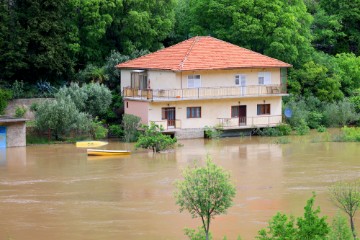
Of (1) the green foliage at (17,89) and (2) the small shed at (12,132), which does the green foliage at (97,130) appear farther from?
(1) the green foliage at (17,89)

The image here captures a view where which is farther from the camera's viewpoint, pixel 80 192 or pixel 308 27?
pixel 308 27

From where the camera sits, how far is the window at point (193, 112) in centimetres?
5003

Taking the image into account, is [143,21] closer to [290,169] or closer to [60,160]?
[60,160]

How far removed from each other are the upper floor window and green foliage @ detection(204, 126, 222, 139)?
4100 mm

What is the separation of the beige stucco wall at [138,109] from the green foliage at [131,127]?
0.66 meters

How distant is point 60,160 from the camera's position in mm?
42688

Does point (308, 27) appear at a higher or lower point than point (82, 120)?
higher

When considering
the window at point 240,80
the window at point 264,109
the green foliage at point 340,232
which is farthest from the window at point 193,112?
the green foliage at point 340,232

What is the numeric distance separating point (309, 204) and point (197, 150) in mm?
21366

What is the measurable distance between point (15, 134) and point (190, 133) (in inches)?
359

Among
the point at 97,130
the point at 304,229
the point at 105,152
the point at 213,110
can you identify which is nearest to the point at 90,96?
the point at 97,130

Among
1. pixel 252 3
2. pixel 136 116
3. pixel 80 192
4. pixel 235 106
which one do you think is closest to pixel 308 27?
pixel 252 3

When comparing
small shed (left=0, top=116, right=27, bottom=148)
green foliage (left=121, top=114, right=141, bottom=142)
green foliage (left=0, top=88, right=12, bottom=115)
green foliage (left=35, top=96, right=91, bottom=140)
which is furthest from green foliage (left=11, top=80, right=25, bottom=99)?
green foliage (left=121, top=114, right=141, bottom=142)

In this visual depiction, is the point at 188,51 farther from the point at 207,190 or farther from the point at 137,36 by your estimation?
the point at 207,190
